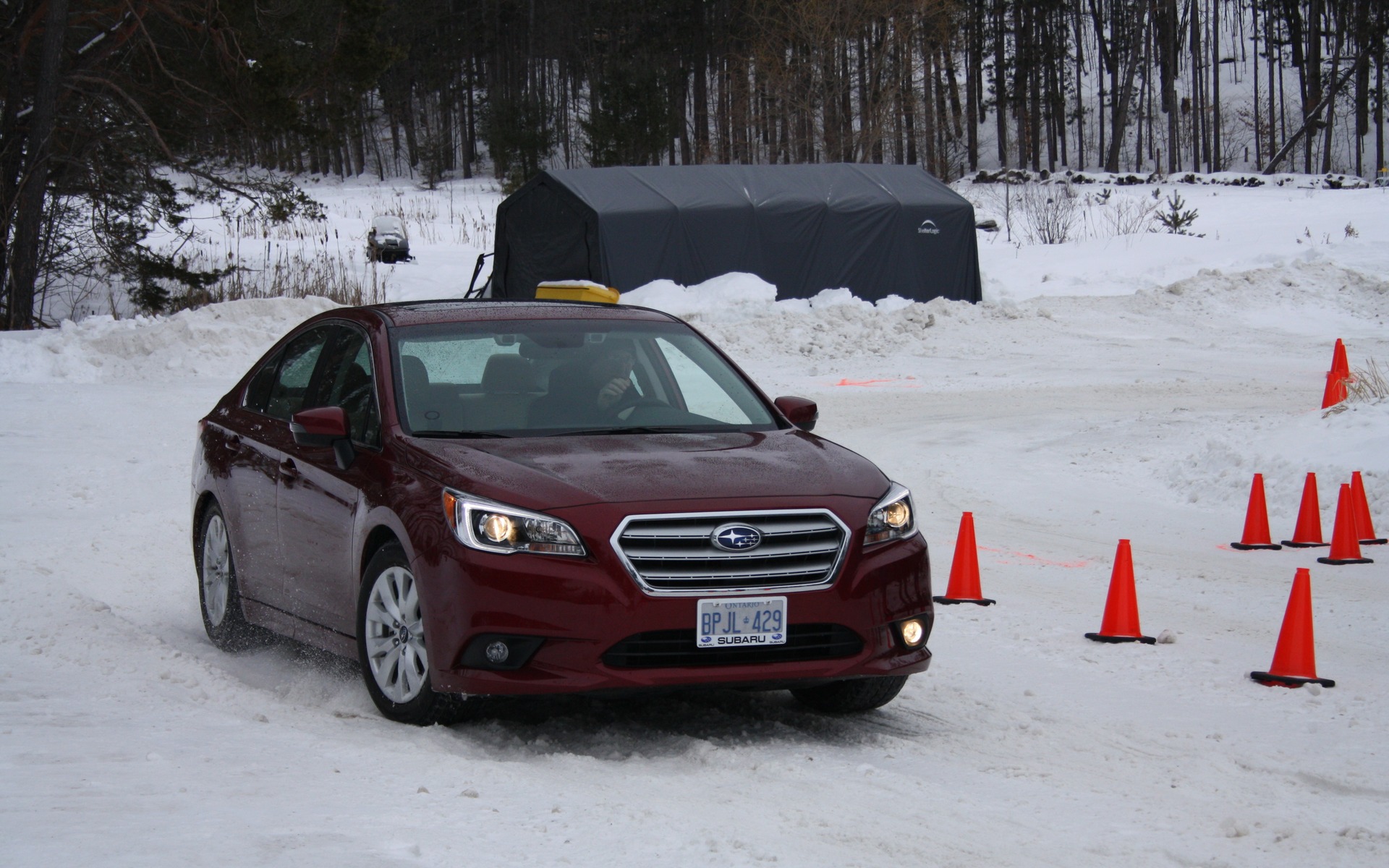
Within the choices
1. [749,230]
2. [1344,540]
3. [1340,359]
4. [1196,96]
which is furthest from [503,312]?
[1196,96]

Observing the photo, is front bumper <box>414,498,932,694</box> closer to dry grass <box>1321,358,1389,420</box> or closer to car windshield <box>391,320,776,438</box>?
car windshield <box>391,320,776,438</box>

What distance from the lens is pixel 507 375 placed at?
5.93 meters

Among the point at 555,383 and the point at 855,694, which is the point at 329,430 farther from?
the point at 855,694

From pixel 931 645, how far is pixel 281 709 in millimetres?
3244

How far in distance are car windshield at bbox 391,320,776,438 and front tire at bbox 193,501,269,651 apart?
5.20 ft

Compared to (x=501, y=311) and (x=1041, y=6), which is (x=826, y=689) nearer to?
(x=501, y=311)

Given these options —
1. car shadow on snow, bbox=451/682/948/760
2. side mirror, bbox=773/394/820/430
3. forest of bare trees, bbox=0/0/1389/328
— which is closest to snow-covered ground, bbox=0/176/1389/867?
car shadow on snow, bbox=451/682/948/760

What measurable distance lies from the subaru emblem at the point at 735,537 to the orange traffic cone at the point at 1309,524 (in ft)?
21.8

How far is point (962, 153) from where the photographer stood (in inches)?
3066

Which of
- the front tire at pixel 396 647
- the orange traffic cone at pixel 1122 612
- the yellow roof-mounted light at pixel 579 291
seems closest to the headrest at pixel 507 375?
the front tire at pixel 396 647

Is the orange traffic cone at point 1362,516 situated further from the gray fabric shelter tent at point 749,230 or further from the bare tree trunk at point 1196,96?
the bare tree trunk at point 1196,96

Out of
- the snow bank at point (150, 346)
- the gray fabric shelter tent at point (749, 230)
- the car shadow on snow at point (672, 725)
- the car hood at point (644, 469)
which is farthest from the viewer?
the gray fabric shelter tent at point (749, 230)

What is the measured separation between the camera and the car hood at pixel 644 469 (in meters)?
4.86

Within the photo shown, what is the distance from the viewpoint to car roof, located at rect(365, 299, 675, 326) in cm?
618
